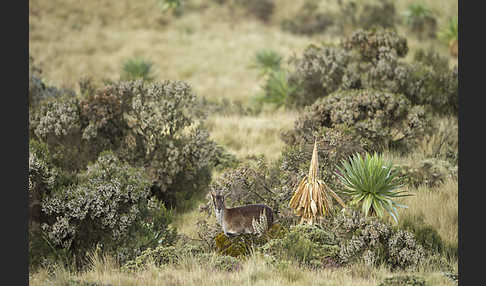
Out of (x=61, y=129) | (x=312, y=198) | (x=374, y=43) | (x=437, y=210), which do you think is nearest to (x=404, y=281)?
(x=312, y=198)

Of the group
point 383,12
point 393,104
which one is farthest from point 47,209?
point 383,12

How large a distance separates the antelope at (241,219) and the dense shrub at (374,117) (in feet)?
15.5

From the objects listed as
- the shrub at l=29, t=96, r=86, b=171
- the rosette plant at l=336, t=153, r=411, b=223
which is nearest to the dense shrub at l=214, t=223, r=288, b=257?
the rosette plant at l=336, t=153, r=411, b=223

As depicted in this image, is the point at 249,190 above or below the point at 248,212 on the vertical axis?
above

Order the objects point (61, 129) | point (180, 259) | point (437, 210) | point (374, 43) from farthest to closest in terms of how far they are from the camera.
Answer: point (374, 43) < point (61, 129) < point (437, 210) < point (180, 259)

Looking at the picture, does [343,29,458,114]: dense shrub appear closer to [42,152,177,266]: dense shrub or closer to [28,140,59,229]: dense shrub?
[42,152,177,266]: dense shrub

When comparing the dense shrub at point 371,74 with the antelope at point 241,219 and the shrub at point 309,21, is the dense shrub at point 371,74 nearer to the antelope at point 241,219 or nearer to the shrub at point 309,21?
the antelope at point 241,219

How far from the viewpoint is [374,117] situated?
11773 millimetres

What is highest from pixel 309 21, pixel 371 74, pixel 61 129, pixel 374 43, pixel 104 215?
pixel 309 21

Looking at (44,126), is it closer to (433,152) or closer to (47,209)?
(47,209)

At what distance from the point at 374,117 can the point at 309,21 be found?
29.2 meters

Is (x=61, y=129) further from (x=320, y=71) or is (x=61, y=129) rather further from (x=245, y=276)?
(x=320, y=71)

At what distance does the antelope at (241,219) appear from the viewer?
22.9 ft

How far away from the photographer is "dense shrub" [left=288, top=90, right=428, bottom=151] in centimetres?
1160
